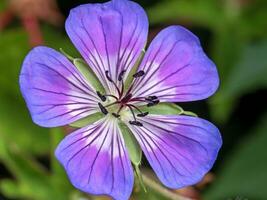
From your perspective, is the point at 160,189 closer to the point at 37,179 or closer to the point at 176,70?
the point at 176,70

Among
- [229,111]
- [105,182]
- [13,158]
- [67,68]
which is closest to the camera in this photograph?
[105,182]

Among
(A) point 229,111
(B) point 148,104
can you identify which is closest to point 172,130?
(B) point 148,104

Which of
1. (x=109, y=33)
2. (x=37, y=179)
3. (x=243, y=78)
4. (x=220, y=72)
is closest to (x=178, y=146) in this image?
(x=109, y=33)

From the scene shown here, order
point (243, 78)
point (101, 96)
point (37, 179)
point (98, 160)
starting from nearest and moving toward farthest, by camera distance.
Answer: point (98, 160) → point (101, 96) → point (37, 179) → point (243, 78)

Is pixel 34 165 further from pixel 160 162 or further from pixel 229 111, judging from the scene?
pixel 229 111

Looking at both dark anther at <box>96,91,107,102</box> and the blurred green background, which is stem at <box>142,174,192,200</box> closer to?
dark anther at <box>96,91,107,102</box>

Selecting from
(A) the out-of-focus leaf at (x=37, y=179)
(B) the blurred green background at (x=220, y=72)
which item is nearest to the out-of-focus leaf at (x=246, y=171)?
(B) the blurred green background at (x=220, y=72)

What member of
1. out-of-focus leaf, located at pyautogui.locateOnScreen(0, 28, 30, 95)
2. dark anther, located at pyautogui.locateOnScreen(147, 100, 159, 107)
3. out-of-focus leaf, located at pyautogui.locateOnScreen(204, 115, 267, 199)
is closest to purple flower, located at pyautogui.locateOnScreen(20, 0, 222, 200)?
dark anther, located at pyautogui.locateOnScreen(147, 100, 159, 107)
